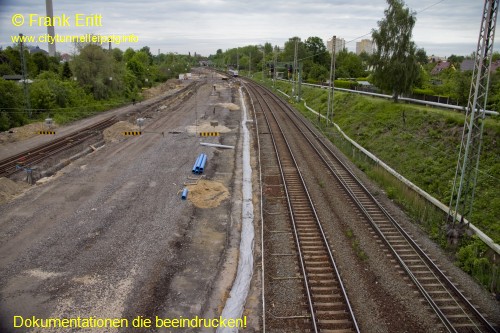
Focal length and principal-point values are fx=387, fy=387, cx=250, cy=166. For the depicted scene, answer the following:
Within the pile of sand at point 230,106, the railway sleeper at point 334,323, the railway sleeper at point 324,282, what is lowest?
the railway sleeper at point 334,323

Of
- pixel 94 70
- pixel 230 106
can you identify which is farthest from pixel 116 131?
pixel 94 70

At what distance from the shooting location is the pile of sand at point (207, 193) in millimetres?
17281

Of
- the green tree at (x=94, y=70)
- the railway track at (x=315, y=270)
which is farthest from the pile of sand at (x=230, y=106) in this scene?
the railway track at (x=315, y=270)

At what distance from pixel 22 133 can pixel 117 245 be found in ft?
77.4

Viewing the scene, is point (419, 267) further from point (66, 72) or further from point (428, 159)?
point (66, 72)

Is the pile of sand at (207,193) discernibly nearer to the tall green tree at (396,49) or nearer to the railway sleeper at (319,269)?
the railway sleeper at (319,269)

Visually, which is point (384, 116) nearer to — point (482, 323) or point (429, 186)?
point (429, 186)

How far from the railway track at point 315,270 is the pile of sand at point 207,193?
306 cm

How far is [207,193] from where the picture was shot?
18375 mm

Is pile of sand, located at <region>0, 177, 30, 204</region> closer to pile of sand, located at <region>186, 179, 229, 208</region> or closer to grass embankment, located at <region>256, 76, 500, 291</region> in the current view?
pile of sand, located at <region>186, 179, 229, 208</region>

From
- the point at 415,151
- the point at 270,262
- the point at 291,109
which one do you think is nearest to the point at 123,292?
the point at 270,262

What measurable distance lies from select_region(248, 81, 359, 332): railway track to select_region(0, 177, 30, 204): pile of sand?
12635 millimetres

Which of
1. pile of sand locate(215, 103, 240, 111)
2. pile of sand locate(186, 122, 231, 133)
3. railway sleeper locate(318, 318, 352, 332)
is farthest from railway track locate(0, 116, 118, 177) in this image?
railway sleeper locate(318, 318, 352, 332)

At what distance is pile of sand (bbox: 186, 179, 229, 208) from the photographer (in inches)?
680
